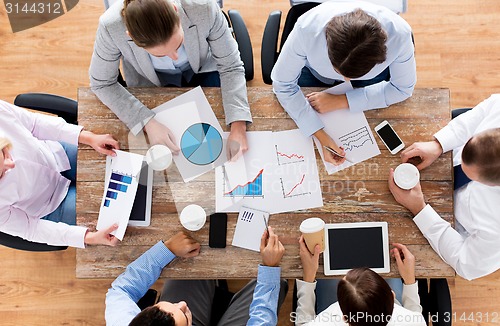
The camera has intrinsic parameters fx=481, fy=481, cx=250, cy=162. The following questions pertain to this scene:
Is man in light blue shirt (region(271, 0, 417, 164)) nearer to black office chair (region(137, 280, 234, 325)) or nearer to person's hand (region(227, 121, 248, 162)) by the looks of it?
person's hand (region(227, 121, 248, 162))

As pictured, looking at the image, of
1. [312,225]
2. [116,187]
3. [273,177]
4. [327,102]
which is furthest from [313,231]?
[116,187]

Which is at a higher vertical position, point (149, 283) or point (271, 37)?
point (271, 37)

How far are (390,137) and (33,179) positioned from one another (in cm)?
133

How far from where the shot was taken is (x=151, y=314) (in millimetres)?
1489

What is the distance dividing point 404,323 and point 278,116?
2.73ft

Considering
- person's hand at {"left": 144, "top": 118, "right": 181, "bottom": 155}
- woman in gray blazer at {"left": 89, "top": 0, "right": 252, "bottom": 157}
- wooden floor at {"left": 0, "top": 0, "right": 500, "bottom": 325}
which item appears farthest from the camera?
wooden floor at {"left": 0, "top": 0, "right": 500, "bottom": 325}

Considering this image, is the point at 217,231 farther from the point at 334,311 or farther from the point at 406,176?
the point at 406,176

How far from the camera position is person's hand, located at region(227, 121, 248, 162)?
175 cm

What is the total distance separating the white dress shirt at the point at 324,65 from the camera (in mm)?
1594

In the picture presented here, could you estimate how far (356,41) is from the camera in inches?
56.3

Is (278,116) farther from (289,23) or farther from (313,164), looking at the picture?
(289,23)

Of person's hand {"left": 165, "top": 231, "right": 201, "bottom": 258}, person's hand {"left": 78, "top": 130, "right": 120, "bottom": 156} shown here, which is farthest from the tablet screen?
person's hand {"left": 78, "top": 130, "right": 120, "bottom": 156}

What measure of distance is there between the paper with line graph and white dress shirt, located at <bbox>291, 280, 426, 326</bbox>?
0.44 meters

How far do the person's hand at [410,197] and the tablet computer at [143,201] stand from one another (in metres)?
0.87
